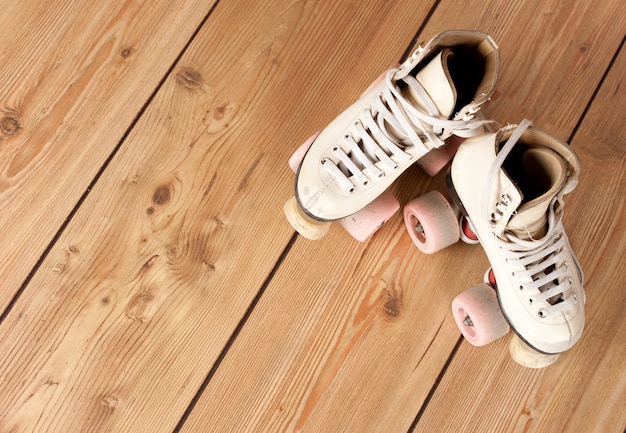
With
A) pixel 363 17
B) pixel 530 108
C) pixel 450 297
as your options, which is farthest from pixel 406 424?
pixel 363 17

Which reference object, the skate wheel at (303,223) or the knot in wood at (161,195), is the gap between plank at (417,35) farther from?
the knot in wood at (161,195)

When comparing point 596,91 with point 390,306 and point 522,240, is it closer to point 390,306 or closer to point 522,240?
point 522,240

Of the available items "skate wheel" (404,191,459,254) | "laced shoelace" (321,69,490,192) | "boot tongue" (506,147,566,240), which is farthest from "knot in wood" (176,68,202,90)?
"boot tongue" (506,147,566,240)

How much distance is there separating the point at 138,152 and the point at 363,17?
41 cm

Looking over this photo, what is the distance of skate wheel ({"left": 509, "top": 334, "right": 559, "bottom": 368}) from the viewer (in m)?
0.76

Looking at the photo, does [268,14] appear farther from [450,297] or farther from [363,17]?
[450,297]

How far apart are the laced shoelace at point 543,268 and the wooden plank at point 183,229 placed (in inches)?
12.6

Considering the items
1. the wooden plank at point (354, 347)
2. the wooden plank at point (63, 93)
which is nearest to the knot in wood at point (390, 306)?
the wooden plank at point (354, 347)

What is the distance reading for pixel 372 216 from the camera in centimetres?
78

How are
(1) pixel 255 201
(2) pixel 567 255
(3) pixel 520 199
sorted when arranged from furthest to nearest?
(1) pixel 255 201 < (2) pixel 567 255 < (3) pixel 520 199

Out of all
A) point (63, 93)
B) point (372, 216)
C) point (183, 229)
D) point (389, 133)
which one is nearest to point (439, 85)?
point (389, 133)

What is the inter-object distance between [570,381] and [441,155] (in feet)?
1.24

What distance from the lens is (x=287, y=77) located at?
87cm

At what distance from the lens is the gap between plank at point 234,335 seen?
0.79 meters
